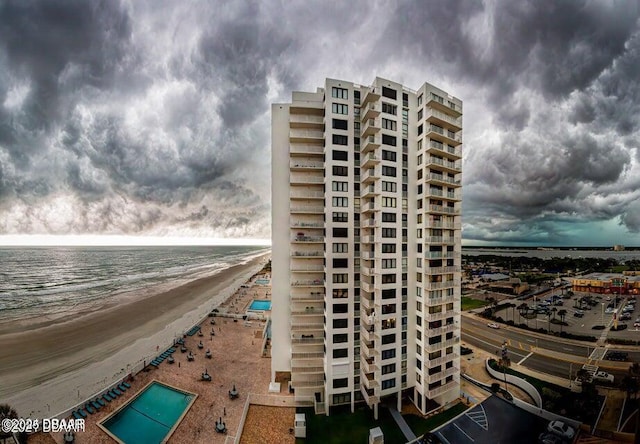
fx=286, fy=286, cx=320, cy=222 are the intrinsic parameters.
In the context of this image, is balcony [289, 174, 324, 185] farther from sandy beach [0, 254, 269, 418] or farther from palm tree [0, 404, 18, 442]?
sandy beach [0, 254, 269, 418]

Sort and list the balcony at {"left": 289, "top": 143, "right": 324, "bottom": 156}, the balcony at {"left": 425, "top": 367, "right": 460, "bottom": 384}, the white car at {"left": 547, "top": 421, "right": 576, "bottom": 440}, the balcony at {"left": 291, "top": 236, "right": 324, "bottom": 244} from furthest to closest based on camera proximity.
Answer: the balcony at {"left": 289, "top": 143, "right": 324, "bottom": 156} < the balcony at {"left": 291, "top": 236, "right": 324, "bottom": 244} < the balcony at {"left": 425, "top": 367, "right": 460, "bottom": 384} < the white car at {"left": 547, "top": 421, "right": 576, "bottom": 440}

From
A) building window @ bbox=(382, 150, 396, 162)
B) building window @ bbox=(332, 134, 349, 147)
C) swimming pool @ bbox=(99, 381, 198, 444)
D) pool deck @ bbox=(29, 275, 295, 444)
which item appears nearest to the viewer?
pool deck @ bbox=(29, 275, 295, 444)

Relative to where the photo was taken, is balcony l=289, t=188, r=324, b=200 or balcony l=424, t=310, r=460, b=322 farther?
balcony l=289, t=188, r=324, b=200

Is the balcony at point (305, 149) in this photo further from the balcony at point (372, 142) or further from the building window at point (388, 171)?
the building window at point (388, 171)

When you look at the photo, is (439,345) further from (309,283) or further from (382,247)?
(309,283)

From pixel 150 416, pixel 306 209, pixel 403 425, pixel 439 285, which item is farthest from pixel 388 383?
pixel 150 416

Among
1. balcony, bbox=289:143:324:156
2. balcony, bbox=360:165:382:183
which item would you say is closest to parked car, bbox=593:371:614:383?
balcony, bbox=360:165:382:183

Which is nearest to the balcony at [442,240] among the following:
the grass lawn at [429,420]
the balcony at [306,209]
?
the balcony at [306,209]
